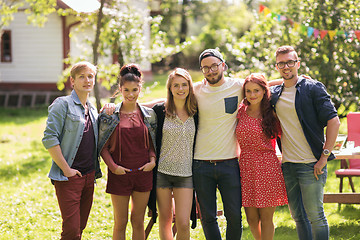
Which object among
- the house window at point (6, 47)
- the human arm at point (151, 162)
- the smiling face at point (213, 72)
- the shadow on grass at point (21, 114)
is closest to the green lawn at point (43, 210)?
the human arm at point (151, 162)

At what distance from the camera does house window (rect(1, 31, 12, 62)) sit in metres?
17.6

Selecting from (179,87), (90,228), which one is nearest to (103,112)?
(179,87)

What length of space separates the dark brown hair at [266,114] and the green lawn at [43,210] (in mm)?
1742

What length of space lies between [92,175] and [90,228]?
186 centimetres

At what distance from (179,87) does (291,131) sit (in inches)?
40.5

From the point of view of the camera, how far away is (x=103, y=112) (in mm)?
4047

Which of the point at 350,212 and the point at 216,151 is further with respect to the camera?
the point at 350,212

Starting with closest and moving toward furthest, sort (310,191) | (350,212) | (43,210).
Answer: (310,191), (350,212), (43,210)

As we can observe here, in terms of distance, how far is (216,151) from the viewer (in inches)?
156

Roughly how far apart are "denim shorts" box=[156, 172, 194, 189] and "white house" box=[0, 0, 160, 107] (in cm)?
1345

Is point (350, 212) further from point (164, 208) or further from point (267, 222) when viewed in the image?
point (164, 208)

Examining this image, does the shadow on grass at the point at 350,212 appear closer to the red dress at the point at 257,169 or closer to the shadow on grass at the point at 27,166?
the red dress at the point at 257,169

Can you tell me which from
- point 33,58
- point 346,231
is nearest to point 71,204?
point 346,231

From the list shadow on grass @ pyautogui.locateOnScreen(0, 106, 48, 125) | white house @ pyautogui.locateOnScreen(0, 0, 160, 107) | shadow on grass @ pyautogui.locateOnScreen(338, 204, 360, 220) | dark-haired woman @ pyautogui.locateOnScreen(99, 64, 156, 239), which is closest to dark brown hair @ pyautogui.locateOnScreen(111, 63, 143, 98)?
dark-haired woman @ pyautogui.locateOnScreen(99, 64, 156, 239)
